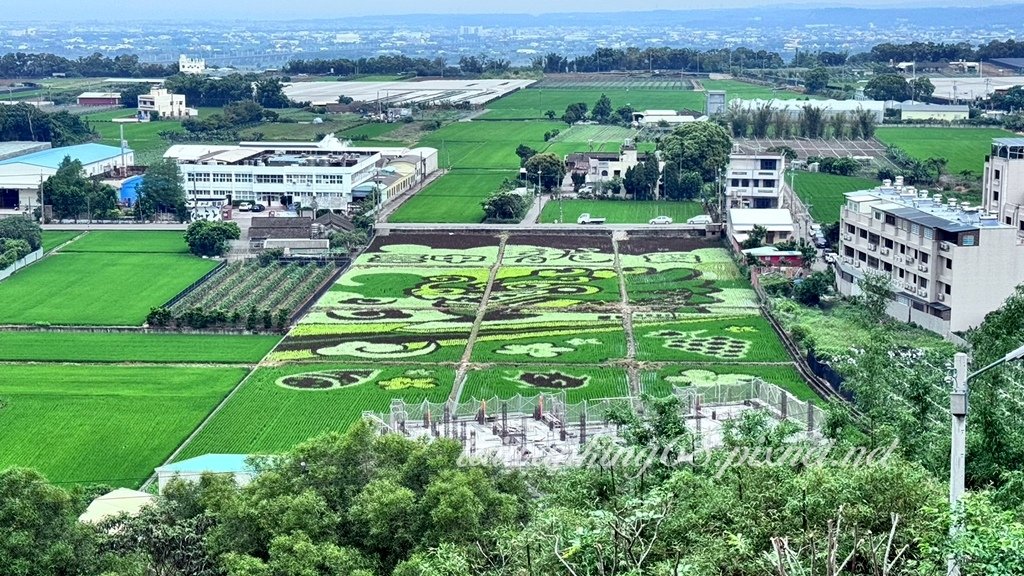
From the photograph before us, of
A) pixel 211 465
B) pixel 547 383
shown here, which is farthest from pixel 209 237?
pixel 211 465

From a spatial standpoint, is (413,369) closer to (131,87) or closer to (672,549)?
(672,549)

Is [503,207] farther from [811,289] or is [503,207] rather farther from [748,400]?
[748,400]

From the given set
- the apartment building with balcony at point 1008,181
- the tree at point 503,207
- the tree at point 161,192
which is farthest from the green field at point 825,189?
the tree at point 161,192

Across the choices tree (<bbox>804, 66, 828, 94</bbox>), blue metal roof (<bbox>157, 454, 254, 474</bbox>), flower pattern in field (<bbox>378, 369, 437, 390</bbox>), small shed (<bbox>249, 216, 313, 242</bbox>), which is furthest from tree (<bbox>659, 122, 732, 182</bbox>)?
blue metal roof (<bbox>157, 454, 254, 474</bbox>)

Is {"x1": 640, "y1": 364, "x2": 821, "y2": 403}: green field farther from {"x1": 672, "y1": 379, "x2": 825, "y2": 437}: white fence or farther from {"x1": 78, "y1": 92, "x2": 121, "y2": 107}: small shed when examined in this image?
{"x1": 78, "y1": 92, "x2": 121, "y2": 107}: small shed

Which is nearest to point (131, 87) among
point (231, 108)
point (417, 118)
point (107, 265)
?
point (231, 108)

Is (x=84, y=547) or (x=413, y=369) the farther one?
(x=413, y=369)

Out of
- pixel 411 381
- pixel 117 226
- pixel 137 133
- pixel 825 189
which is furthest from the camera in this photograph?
pixel 137 133
